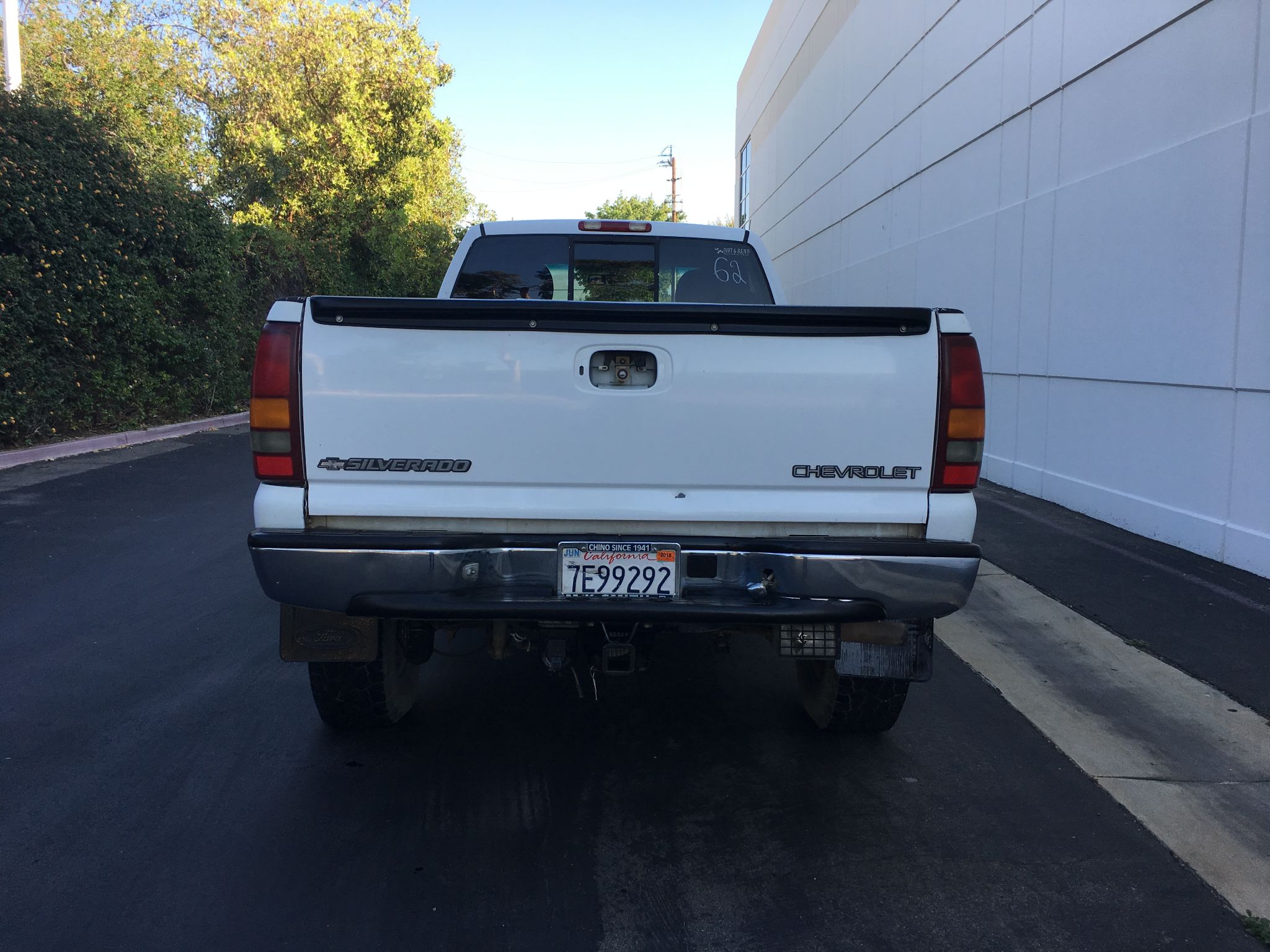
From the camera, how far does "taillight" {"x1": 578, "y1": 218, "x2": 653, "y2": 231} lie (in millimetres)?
5371

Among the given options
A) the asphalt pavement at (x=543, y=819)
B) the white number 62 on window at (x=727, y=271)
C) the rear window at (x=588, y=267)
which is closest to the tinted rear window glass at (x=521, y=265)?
the rear window at (x=588, y=267)

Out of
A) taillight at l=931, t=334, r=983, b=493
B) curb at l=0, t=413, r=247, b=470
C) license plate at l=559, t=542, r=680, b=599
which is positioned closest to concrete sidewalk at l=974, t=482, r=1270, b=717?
taillight at l=931, t=334, r=983, b=493

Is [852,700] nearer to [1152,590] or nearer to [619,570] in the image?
[619,570]

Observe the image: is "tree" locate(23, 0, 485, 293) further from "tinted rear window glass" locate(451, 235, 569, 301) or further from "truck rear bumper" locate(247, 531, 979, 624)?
"truck rear bumper" locate(247, 531, 979, 624)

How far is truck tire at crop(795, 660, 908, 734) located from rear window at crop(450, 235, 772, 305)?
222 cm

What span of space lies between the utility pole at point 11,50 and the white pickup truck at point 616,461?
13.6m

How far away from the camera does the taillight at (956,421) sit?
3.18 metres

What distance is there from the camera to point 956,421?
3182 millimetres

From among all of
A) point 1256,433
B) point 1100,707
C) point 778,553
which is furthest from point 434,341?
point 1256,433

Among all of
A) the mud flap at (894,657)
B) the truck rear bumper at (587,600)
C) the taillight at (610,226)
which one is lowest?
the mud flap at (894,657)

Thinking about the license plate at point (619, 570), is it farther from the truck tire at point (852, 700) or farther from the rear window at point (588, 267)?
the rear window at point (588, 267)

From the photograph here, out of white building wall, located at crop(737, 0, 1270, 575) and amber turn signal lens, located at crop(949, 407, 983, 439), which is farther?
white building wall, located at crop(737, 0, 1270, 575)

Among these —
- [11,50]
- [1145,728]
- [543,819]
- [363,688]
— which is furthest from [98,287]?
[1145,728]

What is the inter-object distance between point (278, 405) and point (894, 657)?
2.18 meters
